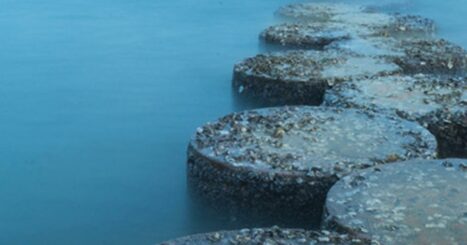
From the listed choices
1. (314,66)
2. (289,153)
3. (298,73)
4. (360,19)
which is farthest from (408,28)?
(289,153)

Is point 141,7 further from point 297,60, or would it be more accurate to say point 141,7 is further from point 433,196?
point 433,196

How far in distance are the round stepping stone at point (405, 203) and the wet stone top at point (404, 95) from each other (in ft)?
2.72

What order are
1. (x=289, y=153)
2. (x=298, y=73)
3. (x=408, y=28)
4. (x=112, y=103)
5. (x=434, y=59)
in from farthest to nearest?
(x=408, y=28), (x=434, y=59), (x=298, y=73), (x=112, y=103), (x=289, y=153)

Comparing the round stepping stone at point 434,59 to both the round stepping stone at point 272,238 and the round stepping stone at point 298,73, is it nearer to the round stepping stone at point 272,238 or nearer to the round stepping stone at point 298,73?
the round stepping stone at point 298,73

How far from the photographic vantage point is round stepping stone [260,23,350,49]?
5.69 m

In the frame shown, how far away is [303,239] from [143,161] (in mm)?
1440

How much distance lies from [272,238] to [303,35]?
136 inches

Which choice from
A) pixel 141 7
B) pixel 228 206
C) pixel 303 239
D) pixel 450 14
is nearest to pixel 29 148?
pixel 228 206

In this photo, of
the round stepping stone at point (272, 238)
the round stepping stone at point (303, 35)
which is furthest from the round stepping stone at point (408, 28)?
the round stepping stone at point (272, 238)

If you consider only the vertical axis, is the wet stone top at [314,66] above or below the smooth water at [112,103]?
above

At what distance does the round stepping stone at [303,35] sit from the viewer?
569 cm

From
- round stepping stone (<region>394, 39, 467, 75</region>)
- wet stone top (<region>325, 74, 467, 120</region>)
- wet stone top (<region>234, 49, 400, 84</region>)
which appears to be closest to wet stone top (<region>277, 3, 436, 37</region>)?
round stepping stone (<region>394, 39, 467, 75</region>)

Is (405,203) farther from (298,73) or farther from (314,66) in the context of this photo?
(314,66)

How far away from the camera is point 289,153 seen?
3.33 metres
